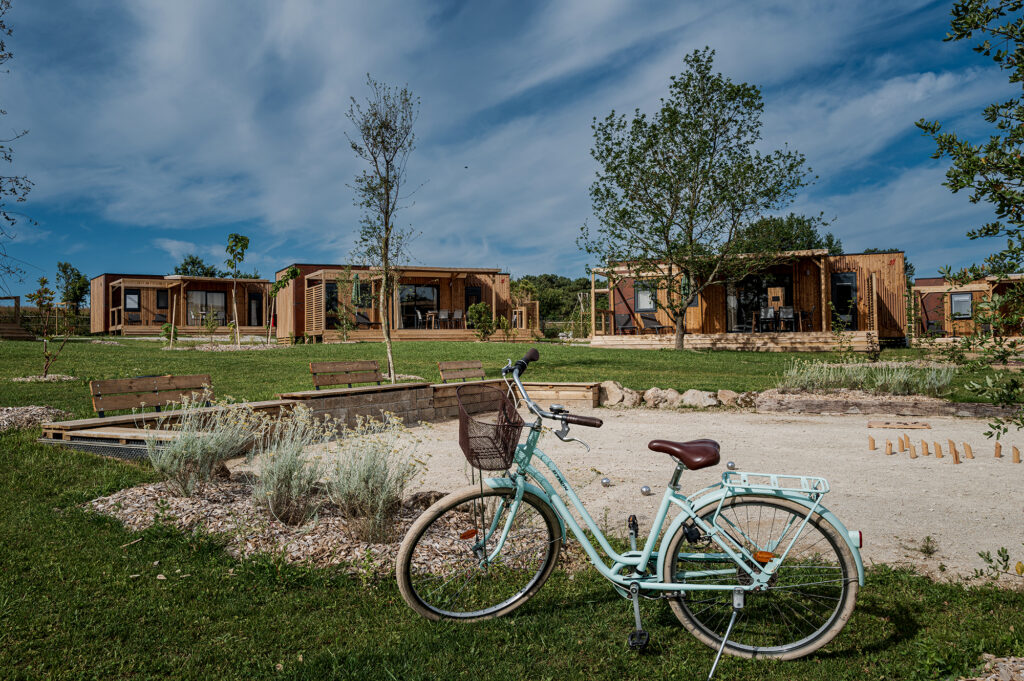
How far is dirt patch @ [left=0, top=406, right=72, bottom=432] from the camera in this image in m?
6.39

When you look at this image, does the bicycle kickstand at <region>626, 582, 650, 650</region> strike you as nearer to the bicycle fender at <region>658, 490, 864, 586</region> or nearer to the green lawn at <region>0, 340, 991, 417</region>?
the bicycle fender at <region>658, 490, 864, 586</region>

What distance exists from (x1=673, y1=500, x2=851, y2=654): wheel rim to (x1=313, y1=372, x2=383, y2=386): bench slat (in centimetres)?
647

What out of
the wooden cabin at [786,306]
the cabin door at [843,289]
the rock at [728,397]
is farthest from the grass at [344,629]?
the cabin door at [843,289]

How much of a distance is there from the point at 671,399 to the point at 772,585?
790 cm

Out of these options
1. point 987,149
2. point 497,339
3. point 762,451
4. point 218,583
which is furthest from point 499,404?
point 497,339

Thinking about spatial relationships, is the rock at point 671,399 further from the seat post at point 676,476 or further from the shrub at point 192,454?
the seat post at point 676,476

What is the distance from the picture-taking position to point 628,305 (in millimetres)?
25266

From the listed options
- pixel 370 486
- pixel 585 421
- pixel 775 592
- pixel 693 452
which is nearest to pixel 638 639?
pixel 775 592

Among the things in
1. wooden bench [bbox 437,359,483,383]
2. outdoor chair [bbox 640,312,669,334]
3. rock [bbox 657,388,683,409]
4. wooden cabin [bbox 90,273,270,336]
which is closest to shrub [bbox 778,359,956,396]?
rock [bbox 657,388,683,409]

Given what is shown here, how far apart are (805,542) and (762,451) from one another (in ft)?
13.8

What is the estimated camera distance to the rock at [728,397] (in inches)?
401

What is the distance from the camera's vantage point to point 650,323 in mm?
24656

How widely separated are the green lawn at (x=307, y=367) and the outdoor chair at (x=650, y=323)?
640 centimetres

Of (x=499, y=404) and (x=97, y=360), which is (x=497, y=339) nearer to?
(x=97, y=360)
